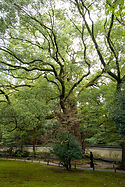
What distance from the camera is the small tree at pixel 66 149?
8992mm

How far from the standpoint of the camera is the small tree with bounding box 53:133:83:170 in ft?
29.5

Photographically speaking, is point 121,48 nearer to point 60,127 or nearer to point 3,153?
point 60,127

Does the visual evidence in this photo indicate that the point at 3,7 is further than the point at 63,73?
→ No

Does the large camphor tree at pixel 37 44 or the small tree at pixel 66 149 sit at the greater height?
the large camphor tree at pixel 37 44

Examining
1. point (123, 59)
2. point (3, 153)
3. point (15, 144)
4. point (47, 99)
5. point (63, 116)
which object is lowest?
point (3, 153)

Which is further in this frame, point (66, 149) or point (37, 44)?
point (37, 44)

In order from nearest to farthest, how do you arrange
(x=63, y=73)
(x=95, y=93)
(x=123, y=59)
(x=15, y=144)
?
(x=123, y=59)
(x=95, y=93)
(x=63, y=73)
(x=15, y=144)

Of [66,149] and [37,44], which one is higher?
[37,44]

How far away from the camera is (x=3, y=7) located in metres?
7.54

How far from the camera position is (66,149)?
29.9 ft

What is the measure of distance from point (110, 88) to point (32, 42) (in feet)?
22.8

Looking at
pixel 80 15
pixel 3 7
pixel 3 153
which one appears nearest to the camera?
pixel 3 7

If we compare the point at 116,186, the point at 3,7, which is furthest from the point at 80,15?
the point at 116,186

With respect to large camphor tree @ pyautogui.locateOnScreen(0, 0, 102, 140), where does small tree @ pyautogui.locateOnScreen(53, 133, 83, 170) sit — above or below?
below
